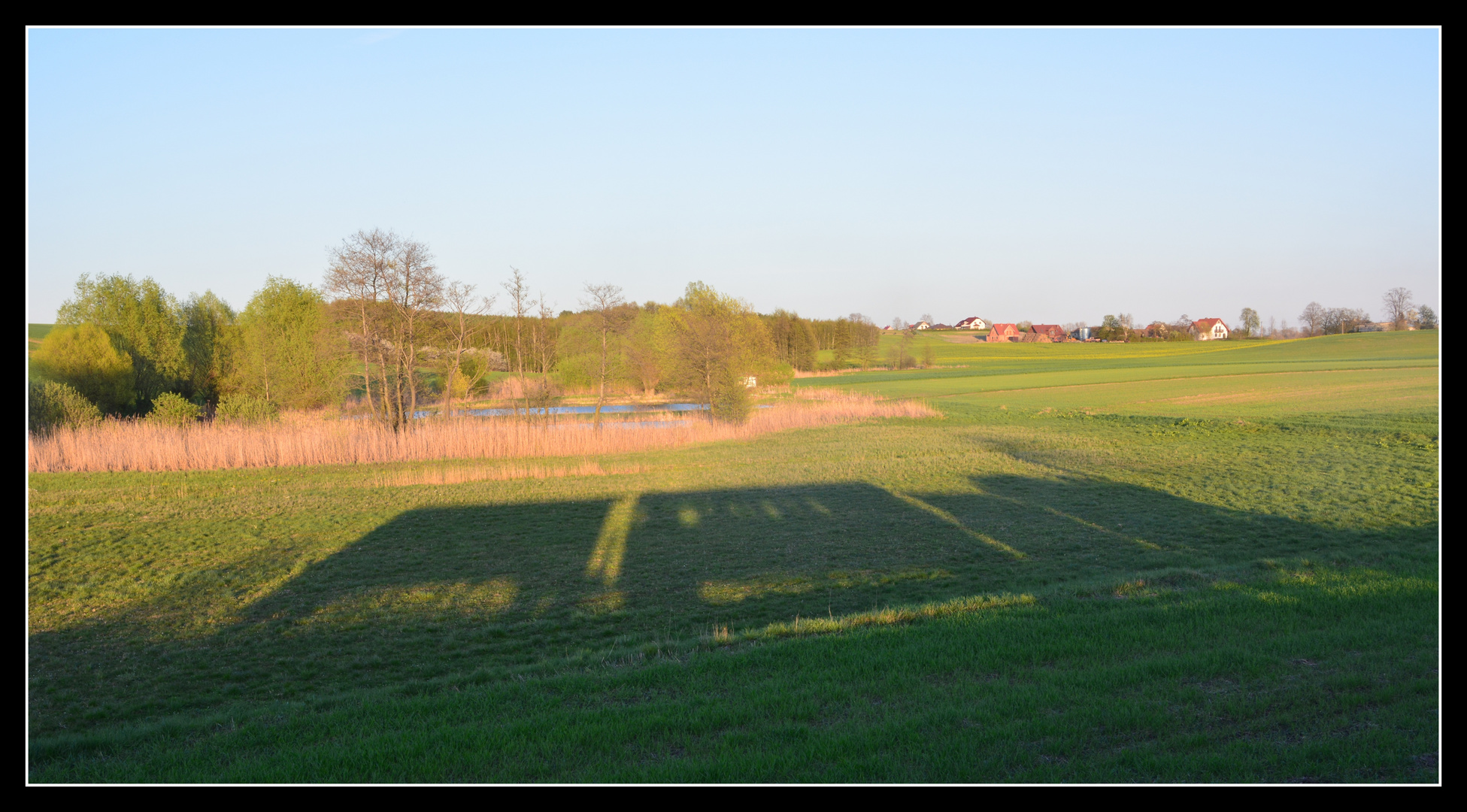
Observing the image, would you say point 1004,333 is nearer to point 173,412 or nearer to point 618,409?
point 618,409

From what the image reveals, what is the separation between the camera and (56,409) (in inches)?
862

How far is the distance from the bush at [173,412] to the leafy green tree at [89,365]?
9.25 feet

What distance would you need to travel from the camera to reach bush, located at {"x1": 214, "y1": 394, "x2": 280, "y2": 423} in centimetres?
2506

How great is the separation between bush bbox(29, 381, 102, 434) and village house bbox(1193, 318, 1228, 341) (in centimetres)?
10083

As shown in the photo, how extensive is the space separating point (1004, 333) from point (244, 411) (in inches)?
4857

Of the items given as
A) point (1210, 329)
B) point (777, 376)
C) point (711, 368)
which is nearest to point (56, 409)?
point (711, 368)

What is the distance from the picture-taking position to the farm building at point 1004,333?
129m

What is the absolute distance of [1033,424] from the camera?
30547 millimetres

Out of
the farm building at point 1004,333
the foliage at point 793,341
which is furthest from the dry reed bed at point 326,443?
the farm building at point 1004,333

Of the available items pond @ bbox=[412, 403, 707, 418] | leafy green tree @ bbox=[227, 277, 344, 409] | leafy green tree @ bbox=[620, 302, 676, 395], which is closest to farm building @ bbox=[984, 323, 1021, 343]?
leafy green tree @ bbox=[620, 302, 676, 395]

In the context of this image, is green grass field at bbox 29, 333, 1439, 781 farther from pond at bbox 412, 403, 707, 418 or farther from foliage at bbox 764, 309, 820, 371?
foliage at bbox 764, 309, 820, 371

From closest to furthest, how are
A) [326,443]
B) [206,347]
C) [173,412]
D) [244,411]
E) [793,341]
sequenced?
[326,443]
[244,411]
[173,412]
[206,347]
[793,341]
